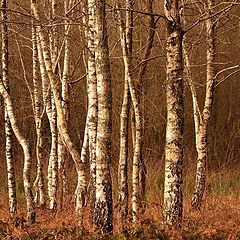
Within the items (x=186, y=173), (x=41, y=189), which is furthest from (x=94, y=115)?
(x=186, y=173)

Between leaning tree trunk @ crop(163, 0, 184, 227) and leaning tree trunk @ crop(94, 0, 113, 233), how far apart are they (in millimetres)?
826

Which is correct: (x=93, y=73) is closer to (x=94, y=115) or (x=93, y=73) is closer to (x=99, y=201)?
(x=94, y=115)

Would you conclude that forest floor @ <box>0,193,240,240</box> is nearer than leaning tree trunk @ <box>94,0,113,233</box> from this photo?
Yes

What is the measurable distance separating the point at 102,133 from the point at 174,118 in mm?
1025

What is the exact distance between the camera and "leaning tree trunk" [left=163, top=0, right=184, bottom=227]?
18.0 feet

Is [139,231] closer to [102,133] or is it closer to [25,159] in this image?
[102,133]

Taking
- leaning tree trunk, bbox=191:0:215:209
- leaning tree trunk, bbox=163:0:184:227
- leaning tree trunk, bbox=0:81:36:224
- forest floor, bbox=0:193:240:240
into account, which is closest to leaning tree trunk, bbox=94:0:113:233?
forest floor, bbox=0:193:240:240

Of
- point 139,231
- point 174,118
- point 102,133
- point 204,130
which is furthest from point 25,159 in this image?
point 204,130

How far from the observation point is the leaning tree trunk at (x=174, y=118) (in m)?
5.50

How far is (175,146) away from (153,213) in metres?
2.47

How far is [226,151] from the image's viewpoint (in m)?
17.8

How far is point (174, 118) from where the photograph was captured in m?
5.52

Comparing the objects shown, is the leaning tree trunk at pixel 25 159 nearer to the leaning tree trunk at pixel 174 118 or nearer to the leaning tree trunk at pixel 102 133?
the leaning tree trunk at pixel 102 133

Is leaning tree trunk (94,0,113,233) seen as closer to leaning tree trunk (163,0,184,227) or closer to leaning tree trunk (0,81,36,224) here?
leaning tree trunk (163,0,184,227)
